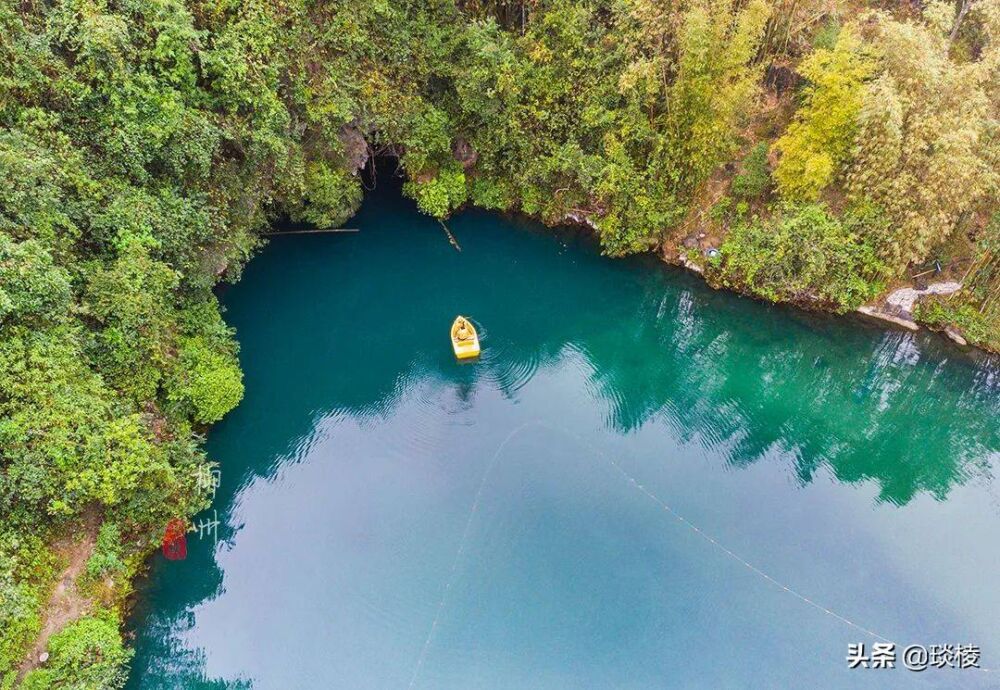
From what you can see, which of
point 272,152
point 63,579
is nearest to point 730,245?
point 272,152

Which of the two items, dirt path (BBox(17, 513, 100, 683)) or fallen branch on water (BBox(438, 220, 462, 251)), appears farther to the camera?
fallen branch on water (BBox(438, 220, 462, 251))

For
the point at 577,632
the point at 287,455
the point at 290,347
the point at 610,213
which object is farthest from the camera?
the point at 610,213

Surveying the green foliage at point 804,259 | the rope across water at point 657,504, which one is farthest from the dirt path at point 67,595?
the green foliage at point 804,259

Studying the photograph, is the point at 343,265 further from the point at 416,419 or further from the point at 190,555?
the point at 190,555

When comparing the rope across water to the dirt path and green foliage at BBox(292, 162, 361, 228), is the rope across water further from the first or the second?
green foliage at BBox(292, 162, 361, 228)

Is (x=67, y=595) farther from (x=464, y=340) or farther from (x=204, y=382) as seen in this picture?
(x=464, y=340)

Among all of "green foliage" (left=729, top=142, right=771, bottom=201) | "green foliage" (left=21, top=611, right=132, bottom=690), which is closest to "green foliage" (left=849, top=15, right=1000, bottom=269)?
"green foliage" (left=729, top=142, right=771, bottom=201)
